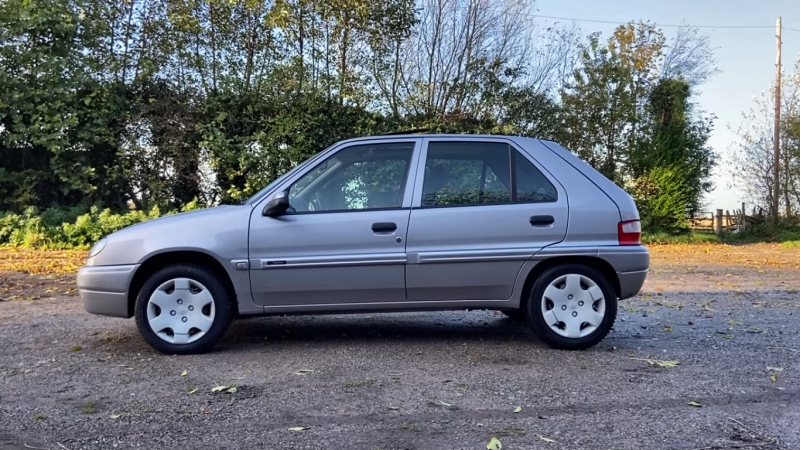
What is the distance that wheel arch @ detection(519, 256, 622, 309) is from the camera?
5.42 m

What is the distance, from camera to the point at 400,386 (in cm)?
436

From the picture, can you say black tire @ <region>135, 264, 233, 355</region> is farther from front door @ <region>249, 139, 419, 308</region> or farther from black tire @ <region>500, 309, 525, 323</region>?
black tire @ <region>500, 309, 525, 323</region>

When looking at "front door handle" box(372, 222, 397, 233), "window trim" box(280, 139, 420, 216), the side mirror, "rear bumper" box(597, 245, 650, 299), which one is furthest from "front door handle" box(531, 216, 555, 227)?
the side mirror

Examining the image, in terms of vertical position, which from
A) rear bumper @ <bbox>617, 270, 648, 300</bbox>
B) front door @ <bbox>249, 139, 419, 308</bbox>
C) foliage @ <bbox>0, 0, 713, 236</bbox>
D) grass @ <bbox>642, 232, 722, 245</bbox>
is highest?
foliage @ <bbox>0, 0, 713, 236</bbox>

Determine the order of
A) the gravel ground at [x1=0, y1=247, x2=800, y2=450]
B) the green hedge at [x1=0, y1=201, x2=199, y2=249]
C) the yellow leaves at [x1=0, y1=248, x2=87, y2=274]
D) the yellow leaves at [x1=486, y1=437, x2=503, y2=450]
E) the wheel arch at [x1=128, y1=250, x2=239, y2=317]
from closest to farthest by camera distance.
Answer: the yellow leaves at [x1=486, y1=437, x2=503, y2=450] → the gravel ground at [x1=0, y1=247, x2=800, y2=450] → the wheel arch at [x1=128, y1=250, x2=239, y2=317] → the yellow leaves at [x1=0, y1=248, x2=87, y2=274] → the green hedge at [x1=0, y1=201, x2=199, y2=249]

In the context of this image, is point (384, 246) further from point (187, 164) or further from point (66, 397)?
point (187, 164)

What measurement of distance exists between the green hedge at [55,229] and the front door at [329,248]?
10.6 meters

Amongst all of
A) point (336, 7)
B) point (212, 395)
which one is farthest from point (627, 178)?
point (212, 395)

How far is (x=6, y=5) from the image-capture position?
15906 mm

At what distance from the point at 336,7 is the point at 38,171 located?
339 inches

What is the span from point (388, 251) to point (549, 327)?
1463mm

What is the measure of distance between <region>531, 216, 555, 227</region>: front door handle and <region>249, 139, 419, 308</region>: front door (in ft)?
3.41

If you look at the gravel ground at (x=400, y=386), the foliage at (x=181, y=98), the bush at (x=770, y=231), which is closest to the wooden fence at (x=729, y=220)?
the bush at (x=770, y=231)

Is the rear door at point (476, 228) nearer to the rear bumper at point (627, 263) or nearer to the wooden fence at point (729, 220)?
the rear bumper at point (627, 263)
